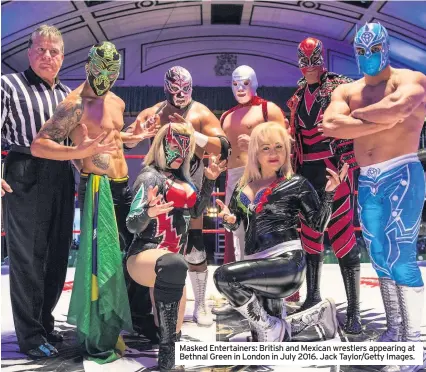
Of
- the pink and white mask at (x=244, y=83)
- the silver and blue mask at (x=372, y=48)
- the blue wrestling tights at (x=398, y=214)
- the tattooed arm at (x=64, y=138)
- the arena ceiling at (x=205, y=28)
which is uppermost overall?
the arena ceiling at (x=205, y=28)

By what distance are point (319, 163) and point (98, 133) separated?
55.7 inches

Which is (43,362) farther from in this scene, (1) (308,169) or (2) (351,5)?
(2) (351,5)

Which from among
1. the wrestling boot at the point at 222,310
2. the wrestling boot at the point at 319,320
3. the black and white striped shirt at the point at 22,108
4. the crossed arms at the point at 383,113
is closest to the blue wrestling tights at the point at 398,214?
the crossed arms at the point at 383,113

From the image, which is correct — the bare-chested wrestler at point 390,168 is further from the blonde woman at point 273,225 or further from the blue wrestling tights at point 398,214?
the blonde woman at point 273,225

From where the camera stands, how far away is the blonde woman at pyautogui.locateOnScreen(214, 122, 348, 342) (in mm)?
2178

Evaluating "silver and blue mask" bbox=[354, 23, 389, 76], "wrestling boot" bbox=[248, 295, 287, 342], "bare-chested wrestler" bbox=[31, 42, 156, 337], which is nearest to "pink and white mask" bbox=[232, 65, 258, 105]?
"bare-chested wrestler" bbox=[31, 42, 156, 337]

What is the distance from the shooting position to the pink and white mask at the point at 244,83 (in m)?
3.31

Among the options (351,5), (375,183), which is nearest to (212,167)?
(375,183)

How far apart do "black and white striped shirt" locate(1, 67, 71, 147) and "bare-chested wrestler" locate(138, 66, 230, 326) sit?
64 cm

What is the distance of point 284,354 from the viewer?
2.01 meters

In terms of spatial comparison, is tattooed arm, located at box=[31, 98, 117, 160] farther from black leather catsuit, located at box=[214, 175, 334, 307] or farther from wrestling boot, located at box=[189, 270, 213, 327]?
wrestling boot, located at box=[189, 270, 213, 327]

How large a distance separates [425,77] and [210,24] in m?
7.38

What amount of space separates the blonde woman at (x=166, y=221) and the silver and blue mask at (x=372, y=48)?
879 mm

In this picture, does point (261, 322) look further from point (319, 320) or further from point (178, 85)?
point (178, 85)
